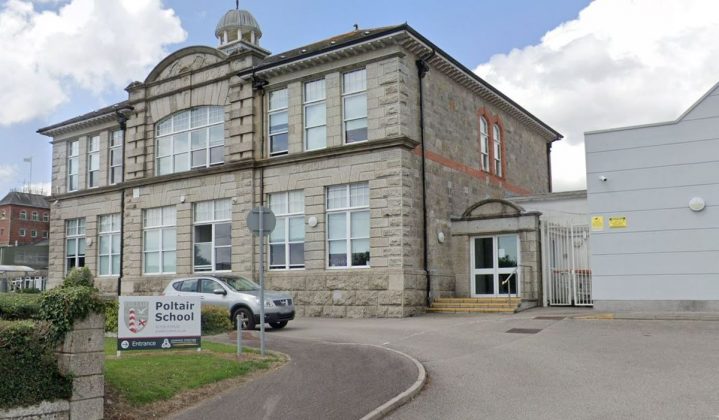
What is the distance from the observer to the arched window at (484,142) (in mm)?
26391

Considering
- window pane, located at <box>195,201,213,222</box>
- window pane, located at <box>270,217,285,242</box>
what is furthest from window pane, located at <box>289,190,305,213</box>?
window pane, located at <box>195,201,213,222</box>

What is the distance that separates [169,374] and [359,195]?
12.3m

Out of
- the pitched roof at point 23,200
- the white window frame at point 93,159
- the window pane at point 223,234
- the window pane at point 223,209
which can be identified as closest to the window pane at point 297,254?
the window pane at point 223,234

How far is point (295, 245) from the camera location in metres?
22.9

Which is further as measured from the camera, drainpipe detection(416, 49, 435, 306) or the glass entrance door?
the glass entrance door

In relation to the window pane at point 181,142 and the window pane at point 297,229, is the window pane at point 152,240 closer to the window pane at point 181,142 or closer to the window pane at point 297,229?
the window pane at point 181,142

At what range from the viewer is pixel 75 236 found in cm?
3164

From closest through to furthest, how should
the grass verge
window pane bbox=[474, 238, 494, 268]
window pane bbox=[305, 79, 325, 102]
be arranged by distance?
the grass verge → window pane bbox=[474, 238, 494, 268] → window pane bbox=[305, 79, 325, 102]

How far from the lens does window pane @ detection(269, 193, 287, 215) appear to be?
23297 mm

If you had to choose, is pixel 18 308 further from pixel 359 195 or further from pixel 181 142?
pixel 181 142

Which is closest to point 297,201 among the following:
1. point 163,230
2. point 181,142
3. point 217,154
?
point 217,154

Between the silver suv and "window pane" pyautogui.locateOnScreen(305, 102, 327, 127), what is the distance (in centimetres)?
674

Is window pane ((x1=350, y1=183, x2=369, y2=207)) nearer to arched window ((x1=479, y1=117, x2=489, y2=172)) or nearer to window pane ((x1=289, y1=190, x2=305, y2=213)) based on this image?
window pane ((x1=289, y1=190, x2=305, y2=213))

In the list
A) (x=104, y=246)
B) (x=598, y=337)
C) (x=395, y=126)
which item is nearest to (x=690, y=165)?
(x=598, y=337)
